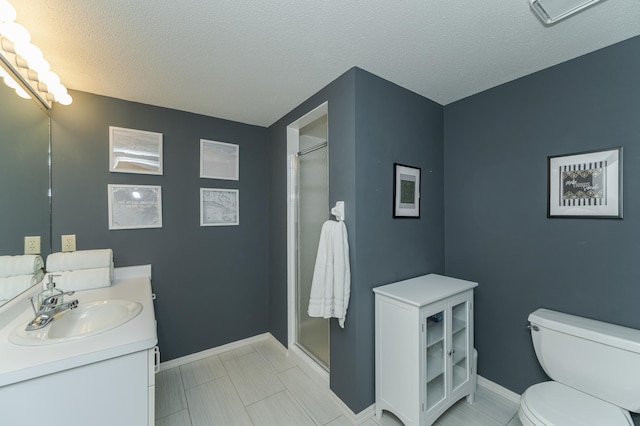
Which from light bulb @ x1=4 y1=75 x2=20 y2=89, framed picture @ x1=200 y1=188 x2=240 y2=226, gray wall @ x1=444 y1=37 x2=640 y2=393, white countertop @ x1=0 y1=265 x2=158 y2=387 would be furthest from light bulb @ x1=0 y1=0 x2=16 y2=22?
gray wall @ x1=444 y1=37 x2=640 y2=393

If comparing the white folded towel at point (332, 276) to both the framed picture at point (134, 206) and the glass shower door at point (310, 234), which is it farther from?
the framed picture at point (134, 206)

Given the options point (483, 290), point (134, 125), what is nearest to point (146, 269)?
point (134, 125)

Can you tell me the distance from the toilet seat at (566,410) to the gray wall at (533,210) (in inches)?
16.4

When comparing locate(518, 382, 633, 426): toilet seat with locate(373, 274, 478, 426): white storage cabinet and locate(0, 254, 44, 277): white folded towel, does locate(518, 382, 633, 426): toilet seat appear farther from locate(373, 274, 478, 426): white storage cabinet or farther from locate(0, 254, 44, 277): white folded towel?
locate(0, 254, 44, 277): white folded towel

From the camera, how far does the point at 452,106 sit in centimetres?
221

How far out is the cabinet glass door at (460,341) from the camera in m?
1.75

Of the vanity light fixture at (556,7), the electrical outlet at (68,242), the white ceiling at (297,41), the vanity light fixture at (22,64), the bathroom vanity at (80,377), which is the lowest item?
the bathroom vanity at (80,377)

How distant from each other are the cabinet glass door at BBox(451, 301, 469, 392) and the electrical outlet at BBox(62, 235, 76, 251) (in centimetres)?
283

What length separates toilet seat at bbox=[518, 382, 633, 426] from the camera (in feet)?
3.78

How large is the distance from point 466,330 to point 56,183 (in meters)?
3.17

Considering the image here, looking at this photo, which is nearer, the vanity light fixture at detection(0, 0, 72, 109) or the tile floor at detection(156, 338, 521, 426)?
the vanity light fixture at detection(0, 0, 72, 109)

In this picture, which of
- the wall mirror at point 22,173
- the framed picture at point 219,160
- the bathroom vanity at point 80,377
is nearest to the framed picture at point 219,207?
the framed picture at point 219,160

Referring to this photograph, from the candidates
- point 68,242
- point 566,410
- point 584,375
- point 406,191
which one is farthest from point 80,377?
point 584,375

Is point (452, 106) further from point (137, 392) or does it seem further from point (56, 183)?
point (56, 183)
